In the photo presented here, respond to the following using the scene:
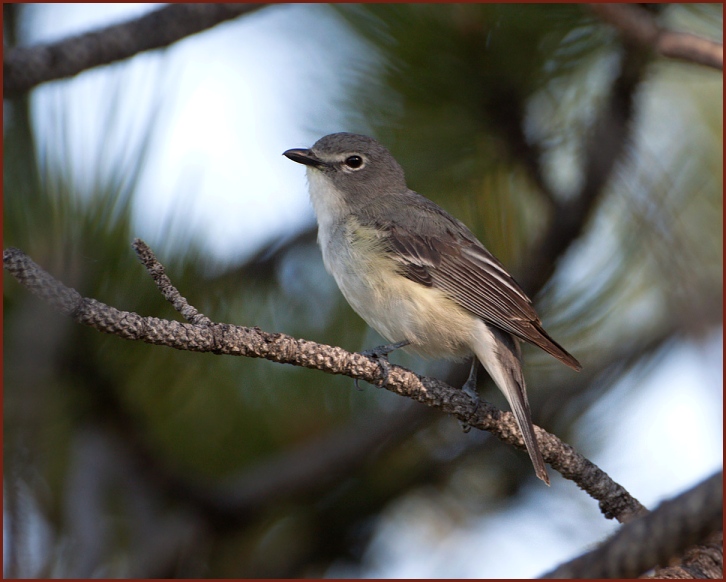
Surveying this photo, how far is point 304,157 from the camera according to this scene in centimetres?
445

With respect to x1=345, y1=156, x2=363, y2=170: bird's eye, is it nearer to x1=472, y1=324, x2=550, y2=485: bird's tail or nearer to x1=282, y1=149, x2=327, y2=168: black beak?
x1=282, y1=149, x2=327, y2=168: black beak

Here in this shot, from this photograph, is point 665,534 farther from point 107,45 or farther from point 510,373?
point 107,45

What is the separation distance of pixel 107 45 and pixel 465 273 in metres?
2.07

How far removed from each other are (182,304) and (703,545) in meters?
1.57

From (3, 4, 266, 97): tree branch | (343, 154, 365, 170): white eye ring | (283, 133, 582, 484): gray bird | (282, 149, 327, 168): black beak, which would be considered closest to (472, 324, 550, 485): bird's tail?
(283, 133, 582, 484): gray bird

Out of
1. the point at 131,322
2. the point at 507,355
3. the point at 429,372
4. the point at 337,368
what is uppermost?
the point at 131,322

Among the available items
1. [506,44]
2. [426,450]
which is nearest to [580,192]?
[506,44]

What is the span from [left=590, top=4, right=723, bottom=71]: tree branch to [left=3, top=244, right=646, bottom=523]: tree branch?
1471 millimetres

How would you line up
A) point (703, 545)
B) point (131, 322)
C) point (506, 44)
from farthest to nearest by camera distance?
1. point (506, 44)
2. point (131, 322)
3. point (703, 545)

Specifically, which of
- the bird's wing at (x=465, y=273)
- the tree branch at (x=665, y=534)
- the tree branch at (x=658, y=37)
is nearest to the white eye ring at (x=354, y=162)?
the bird's wing at (x=465, y=273)

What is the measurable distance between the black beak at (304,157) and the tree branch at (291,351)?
2047 mm

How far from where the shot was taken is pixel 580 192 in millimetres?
3221

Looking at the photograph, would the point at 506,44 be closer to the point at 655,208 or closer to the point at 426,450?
the point at 655,208

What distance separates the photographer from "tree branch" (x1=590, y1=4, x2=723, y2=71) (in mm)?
2627
